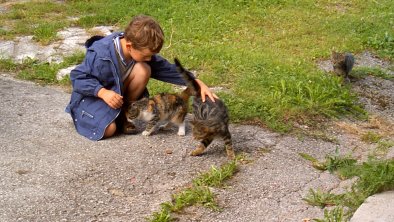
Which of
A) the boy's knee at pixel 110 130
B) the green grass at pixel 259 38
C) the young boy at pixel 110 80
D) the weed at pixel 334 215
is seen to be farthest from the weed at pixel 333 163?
the boy's knee at pixel 110 130

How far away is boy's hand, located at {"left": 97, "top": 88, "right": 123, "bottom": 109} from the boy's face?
348mm

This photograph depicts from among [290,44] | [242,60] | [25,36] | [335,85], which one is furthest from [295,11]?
[25,36]

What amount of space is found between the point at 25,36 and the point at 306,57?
3692mm

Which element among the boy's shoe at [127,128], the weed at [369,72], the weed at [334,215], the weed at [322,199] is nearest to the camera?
the weed at [334,215]

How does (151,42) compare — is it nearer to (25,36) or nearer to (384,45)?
(25,36)

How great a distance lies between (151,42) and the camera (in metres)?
4.96

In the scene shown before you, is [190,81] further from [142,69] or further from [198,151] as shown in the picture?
[198,151]

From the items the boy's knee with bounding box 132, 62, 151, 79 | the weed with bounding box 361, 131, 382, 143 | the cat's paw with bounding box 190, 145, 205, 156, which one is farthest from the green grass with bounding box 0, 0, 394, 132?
the boy's knee with bounding box 132, 62, 151, 79

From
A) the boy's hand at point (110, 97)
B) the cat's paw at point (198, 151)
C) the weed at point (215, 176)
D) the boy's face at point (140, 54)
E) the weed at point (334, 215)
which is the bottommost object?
the cat's paw at point (198, 151)

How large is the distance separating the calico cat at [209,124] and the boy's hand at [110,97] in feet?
1.84

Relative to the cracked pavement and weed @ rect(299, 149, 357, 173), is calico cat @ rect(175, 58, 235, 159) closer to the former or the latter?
the cracked pavement

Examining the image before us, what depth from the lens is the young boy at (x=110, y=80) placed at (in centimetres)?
514

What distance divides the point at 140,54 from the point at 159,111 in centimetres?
55

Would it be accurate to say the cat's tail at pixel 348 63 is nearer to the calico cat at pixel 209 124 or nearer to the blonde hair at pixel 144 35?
the calico cat at pixel 209 124
